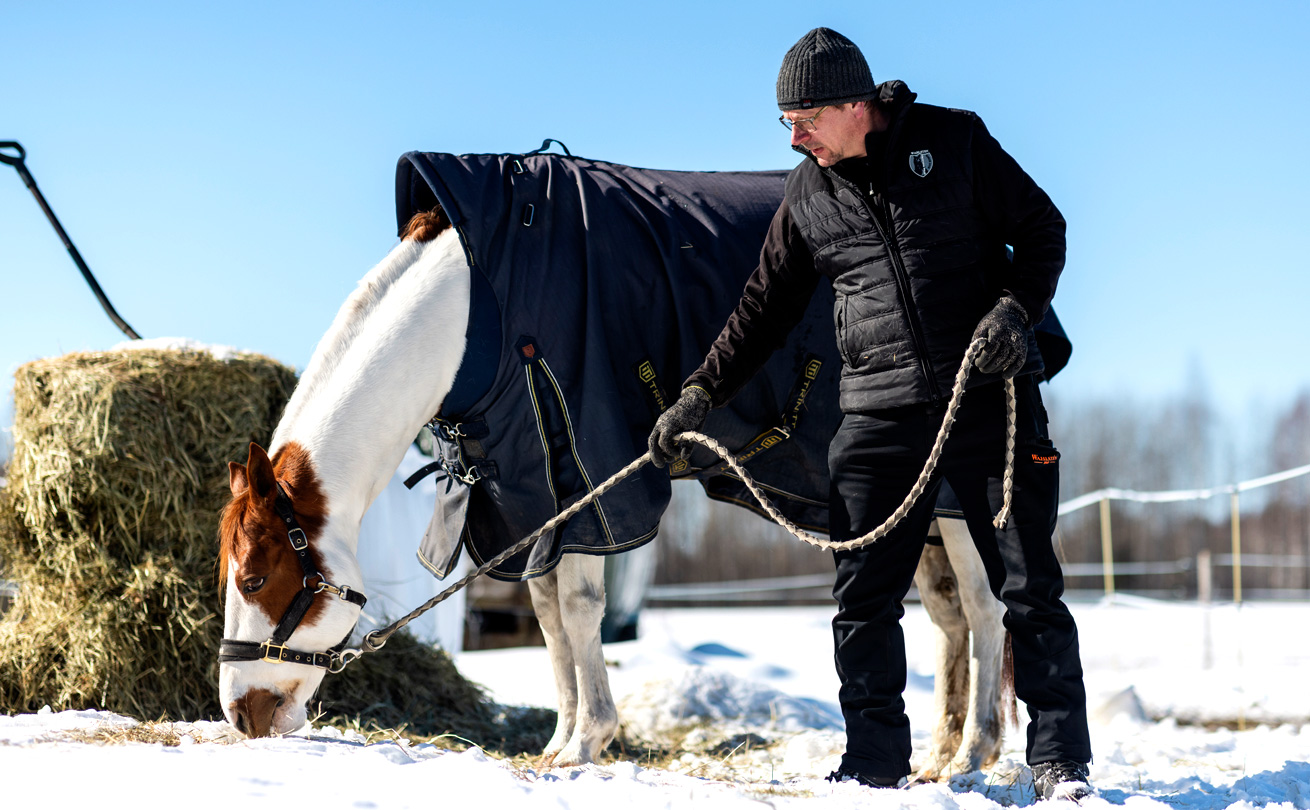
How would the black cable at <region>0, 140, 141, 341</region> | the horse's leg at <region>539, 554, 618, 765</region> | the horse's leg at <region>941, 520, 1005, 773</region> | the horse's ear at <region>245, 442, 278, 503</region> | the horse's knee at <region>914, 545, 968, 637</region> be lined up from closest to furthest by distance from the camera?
1. the horse's ear at <region>245, 442, 278, 503</region>
2. the horse's leg at <region>539, 554, 618, 765</region>
3. the horse's leg at <region>941, 520, 1005, 773</region>
4. the horse's knee at <region>914, 545, 968, 637</region>
5. the black cable at <region>0, 140, 141, 341</region>

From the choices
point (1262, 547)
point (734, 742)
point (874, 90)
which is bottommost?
point (1262, 547)

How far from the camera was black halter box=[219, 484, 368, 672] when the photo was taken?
2.70 m

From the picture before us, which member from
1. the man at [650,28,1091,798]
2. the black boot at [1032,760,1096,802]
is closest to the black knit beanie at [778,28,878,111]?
the man at [650,28,1091,798]

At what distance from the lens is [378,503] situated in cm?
562

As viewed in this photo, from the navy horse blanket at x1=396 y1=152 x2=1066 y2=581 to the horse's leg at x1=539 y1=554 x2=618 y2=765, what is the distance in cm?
16

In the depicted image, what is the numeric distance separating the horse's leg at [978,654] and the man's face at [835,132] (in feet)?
4.67

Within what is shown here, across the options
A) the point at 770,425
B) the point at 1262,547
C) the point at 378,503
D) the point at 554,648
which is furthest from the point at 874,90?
the point at 1262,547

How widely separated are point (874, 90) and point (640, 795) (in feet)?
5.50

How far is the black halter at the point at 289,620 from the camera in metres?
2.70

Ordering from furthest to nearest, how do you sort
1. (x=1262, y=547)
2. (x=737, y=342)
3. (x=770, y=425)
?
(x=1262, y=547)
(x=770, y=425)
(x=737, y=342)

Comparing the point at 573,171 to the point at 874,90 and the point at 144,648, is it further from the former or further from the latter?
the point at 144,648

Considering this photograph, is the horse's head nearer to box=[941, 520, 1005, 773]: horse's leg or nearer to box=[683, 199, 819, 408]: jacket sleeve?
A: box=[683, 199, 819, 408]: jacket sleeve

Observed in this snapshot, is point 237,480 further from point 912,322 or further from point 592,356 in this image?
point 912,322

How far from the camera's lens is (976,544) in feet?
8.00
